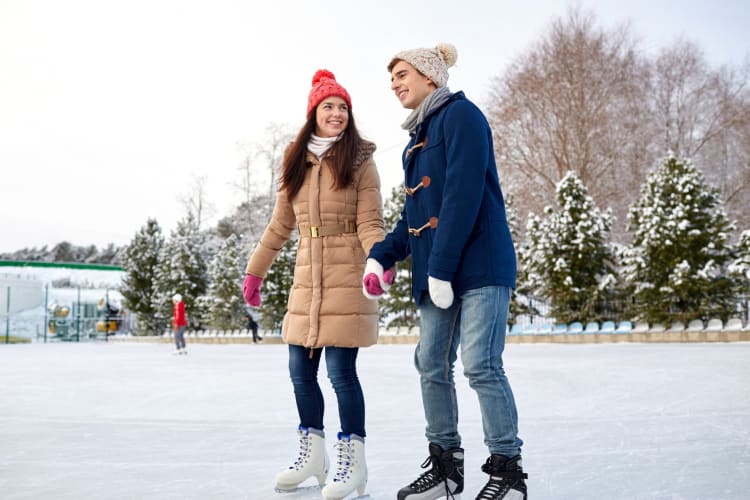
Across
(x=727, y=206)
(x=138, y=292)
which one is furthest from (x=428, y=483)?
(x=138, y=292)

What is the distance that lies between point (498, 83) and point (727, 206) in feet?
31.8

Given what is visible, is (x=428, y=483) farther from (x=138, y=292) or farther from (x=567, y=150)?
(x=138, y=292)

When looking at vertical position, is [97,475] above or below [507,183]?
below

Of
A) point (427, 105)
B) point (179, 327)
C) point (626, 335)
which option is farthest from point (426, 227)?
point (626, 335)

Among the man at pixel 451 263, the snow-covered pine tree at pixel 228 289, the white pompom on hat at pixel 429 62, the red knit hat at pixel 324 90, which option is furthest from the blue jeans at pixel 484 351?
the snow-covered pine tree at pixel 228 289

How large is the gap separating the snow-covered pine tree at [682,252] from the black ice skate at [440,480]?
546 inches

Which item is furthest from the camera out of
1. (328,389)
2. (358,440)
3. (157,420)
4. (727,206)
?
(727,206)

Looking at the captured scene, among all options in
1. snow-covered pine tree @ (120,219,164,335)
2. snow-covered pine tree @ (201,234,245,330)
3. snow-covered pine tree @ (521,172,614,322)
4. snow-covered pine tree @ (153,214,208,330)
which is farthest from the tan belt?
snow-covered pine tree @ (120,219,164,335)

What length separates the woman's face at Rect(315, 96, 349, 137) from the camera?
2.96 metres

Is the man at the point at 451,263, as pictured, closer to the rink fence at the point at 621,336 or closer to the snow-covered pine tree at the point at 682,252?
the rink fence at the point at 621,336

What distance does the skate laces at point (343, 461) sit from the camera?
256cm

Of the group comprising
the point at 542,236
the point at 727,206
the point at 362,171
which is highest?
the point at 727,206

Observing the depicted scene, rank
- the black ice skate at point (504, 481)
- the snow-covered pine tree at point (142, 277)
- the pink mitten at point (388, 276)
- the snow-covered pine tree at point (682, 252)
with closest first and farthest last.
Result: the black ice skate at point (504, 481) → the pink mitten at point (388, 276) → the snow-covered pine tree at point (682, 252) → the snow-covered pine tree at point (142, 277)

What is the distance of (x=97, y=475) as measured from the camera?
3.08m
